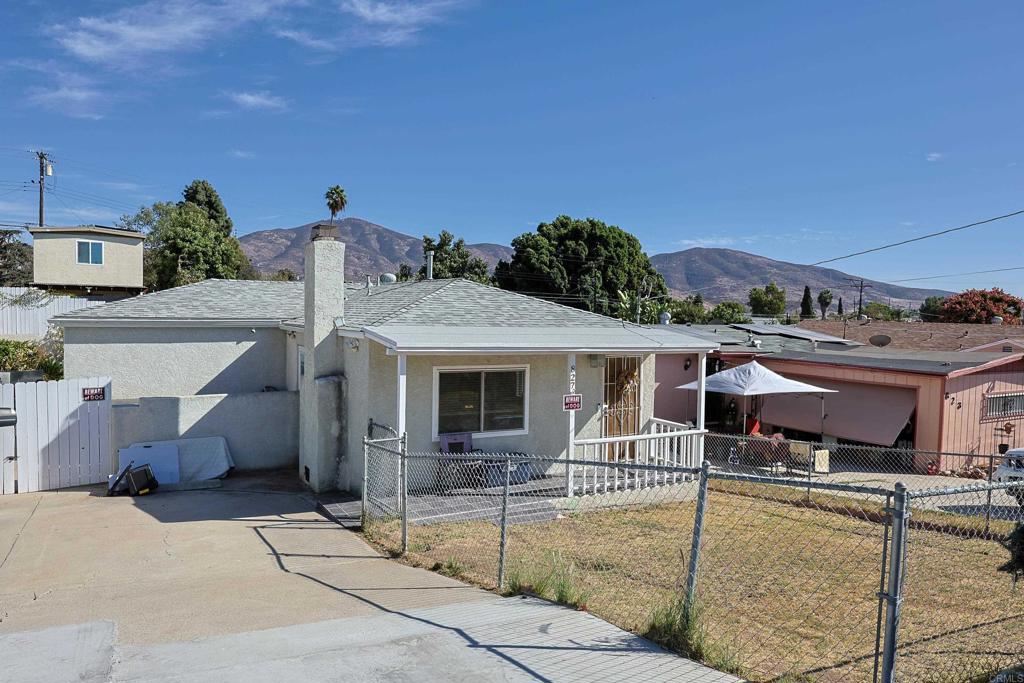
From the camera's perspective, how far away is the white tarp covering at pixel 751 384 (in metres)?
16.8

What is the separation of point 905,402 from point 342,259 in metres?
15.9

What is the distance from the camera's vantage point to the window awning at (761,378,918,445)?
61.7 ft

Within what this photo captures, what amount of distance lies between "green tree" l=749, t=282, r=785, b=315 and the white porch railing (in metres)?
63.3

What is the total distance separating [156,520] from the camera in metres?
10.1

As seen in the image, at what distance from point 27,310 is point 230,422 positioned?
1813 cm

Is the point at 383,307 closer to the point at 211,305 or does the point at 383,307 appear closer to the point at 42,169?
the point at 211,305

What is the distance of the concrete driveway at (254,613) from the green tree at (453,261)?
37496 mm

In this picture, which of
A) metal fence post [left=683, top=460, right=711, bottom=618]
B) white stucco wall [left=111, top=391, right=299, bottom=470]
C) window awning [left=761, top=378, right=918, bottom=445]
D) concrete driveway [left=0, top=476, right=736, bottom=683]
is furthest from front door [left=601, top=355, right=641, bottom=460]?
window awning [left=761, top=378, right=918, bottom=445]

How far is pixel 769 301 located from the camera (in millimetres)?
73812

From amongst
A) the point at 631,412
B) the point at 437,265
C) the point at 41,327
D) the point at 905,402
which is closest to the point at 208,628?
the point at 631,412

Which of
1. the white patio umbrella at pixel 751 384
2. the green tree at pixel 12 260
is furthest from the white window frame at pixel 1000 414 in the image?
the green tree at pixel 12 260

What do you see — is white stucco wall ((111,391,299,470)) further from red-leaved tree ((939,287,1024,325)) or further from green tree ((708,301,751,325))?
red-leaved tree ((939,287,1024,325))

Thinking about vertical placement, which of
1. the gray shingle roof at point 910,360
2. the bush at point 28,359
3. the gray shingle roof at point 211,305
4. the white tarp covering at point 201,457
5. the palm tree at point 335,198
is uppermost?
the palm tree at point 335,198

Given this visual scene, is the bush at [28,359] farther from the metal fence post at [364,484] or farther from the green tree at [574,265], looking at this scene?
the green tree at [574,265]
